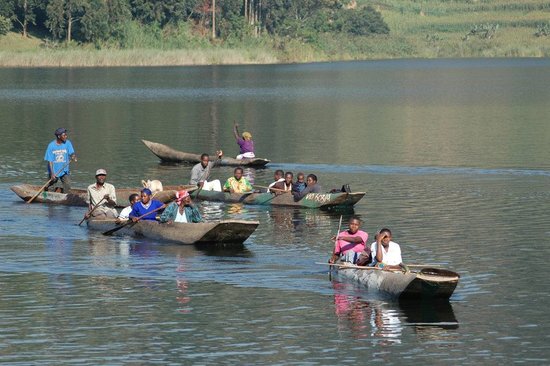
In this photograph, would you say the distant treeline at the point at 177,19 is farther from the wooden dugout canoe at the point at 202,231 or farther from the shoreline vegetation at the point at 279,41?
the wooden dugout canoe at the point at 202,231

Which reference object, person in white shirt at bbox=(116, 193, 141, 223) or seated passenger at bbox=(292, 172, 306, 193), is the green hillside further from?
person in white shirt at bbox=(116, 193, 141, 223)

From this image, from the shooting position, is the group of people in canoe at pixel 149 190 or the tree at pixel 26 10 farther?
the tree at pixel 26 10

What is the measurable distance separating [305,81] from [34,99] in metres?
34.8

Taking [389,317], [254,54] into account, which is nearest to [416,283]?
[389,317]

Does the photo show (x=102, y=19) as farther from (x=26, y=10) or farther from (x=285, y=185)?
(x=285, y=185)

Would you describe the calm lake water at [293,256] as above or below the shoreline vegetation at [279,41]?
→ below

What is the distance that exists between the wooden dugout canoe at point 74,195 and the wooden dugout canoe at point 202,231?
17.5ft

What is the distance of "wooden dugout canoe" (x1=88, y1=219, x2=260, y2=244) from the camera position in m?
29.3

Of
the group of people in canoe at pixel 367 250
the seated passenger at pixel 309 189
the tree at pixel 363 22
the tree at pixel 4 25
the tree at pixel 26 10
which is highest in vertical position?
the tree at pixel 363 22

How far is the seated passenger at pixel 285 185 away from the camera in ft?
122

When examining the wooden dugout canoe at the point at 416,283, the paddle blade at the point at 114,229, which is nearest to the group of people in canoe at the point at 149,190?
the paddle blade at the point at 114,229

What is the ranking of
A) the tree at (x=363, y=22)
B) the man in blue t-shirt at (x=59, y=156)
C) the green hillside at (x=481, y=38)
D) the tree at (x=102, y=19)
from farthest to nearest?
the green hillside at (x=481, y=38), the tree at (x=363, y=22), the tree at (x=102, y=19), the man in blue t-shirt at (x=59, y=156)

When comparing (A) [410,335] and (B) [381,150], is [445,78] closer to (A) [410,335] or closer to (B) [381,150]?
(B) [381,150]

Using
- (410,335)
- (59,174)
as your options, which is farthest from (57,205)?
(410,335)
